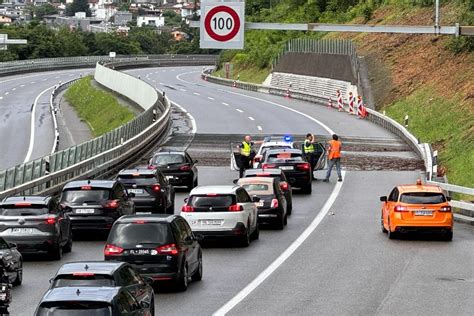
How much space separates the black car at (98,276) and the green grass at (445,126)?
25945mm

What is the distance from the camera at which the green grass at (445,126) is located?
46.4m

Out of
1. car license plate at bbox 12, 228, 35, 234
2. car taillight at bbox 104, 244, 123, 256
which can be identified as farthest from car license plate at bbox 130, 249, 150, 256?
car license plate at bbox 12, 228, 35, 234

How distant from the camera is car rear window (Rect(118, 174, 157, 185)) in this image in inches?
1384

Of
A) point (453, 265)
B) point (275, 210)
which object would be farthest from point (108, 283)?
point (275, 210)

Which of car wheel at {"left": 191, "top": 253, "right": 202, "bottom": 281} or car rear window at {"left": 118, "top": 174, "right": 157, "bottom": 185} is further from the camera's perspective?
car rear window at {"left": 118, "top": 174, "right": 157, "bottom": 185}

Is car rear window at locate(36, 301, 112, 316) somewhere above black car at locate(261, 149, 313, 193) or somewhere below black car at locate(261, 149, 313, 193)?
above

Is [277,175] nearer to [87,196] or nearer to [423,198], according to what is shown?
[423,198]

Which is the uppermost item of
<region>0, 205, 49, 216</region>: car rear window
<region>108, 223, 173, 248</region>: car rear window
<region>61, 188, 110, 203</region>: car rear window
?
<region>108, 223, 173, 248</region>: car rear window

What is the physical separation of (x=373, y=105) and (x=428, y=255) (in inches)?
1861

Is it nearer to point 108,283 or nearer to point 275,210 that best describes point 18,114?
point 275,210

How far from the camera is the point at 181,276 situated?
22.8 metres

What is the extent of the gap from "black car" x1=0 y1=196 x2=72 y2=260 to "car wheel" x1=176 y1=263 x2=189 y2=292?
Answer: 4.71m

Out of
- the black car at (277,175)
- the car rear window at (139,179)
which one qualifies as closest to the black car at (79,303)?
the car rear window at (139,179)

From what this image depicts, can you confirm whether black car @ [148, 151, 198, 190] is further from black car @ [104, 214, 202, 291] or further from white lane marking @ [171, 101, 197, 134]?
white lane marking @ [171, 101, 197, 134]
